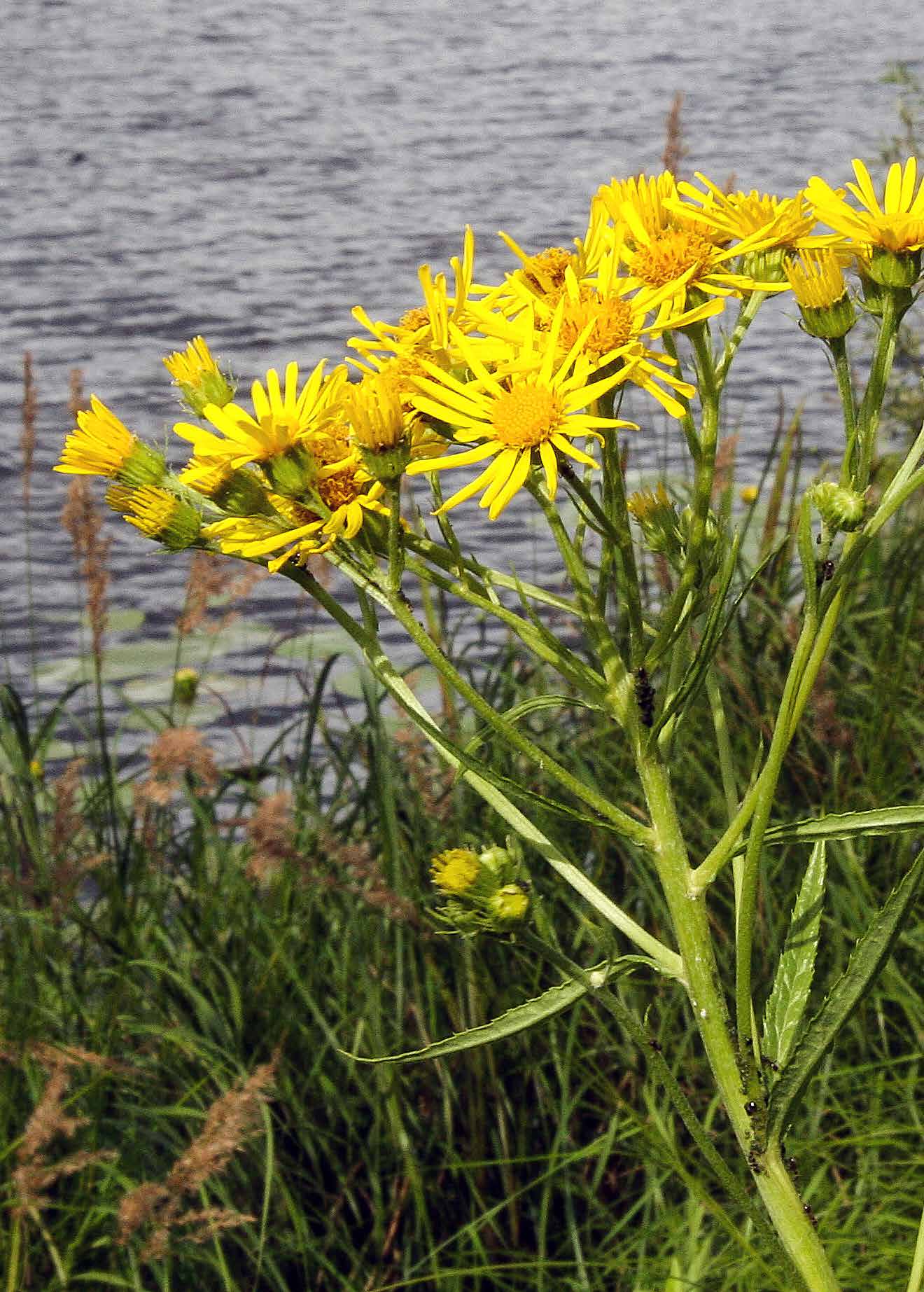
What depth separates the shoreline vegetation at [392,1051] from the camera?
2.49 meters

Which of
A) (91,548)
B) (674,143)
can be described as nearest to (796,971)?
(91,548)

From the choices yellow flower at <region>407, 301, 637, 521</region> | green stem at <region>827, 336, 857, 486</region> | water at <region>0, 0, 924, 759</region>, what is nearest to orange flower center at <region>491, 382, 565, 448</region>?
yellow flower at <region>407, 301, 637, 521</region>

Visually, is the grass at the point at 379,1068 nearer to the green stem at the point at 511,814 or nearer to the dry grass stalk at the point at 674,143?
the green stem at the point at 511,814

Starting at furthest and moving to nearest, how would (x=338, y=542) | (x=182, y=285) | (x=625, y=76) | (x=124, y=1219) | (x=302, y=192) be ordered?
(x=625, y=76), (x=302, y=192), (x=182, y=285), (x=124, y=1219), (x=338, y=542)

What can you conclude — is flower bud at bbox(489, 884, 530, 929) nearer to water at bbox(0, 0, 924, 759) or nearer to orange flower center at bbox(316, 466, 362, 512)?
orange flower center at bbox(316, 466, 362, 512)

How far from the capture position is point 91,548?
326cm

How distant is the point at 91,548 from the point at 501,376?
2.16 meters

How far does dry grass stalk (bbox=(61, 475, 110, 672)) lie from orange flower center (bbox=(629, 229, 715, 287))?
78.0 inches

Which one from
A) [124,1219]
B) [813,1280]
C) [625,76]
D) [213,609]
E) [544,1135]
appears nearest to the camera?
[813,1280]

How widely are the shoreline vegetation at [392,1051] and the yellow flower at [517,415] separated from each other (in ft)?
3.89

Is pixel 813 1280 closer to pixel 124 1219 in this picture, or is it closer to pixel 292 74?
pixel 124 1219

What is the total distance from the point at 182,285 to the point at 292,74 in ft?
26.6

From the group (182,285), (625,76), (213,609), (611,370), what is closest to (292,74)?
(625,76)

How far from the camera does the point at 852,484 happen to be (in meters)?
1.32
